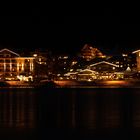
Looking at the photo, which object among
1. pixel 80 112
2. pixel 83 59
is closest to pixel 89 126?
pixel 80 112

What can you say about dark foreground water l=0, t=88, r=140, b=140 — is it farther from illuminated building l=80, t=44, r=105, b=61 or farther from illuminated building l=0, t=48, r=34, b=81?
illuminated building l=80, t=44, r=105, b=61

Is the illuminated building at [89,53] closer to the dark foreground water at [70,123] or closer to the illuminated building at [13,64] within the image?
the illuminated building at [13,64]

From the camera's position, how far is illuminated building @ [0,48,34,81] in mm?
80375

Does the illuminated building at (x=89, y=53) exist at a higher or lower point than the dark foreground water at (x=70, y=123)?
higher

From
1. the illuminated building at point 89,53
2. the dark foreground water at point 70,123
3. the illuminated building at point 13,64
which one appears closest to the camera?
the dark foreground water at point 70,123

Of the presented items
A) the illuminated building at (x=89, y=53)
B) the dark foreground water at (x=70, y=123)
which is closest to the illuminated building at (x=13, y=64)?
the illuminated building at (x=89, y=53)

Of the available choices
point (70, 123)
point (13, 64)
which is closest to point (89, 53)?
point (13, 64)

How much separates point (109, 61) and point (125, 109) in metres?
56.1

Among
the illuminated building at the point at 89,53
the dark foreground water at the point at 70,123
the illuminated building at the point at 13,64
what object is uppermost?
the illuminated building at the point at 89,53

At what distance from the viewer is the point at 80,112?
26234 millimetres

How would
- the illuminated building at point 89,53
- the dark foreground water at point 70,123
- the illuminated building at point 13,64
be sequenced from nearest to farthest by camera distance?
the dark foreground water at point 70,123 → the illuminated building at point 13,64 → the illuminated building at point 89,53

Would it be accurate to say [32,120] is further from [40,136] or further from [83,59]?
[83,59]

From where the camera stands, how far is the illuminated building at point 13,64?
80375 millimetres

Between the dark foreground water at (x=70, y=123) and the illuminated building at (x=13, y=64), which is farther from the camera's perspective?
the illuminated building at (x=13, y=64)
